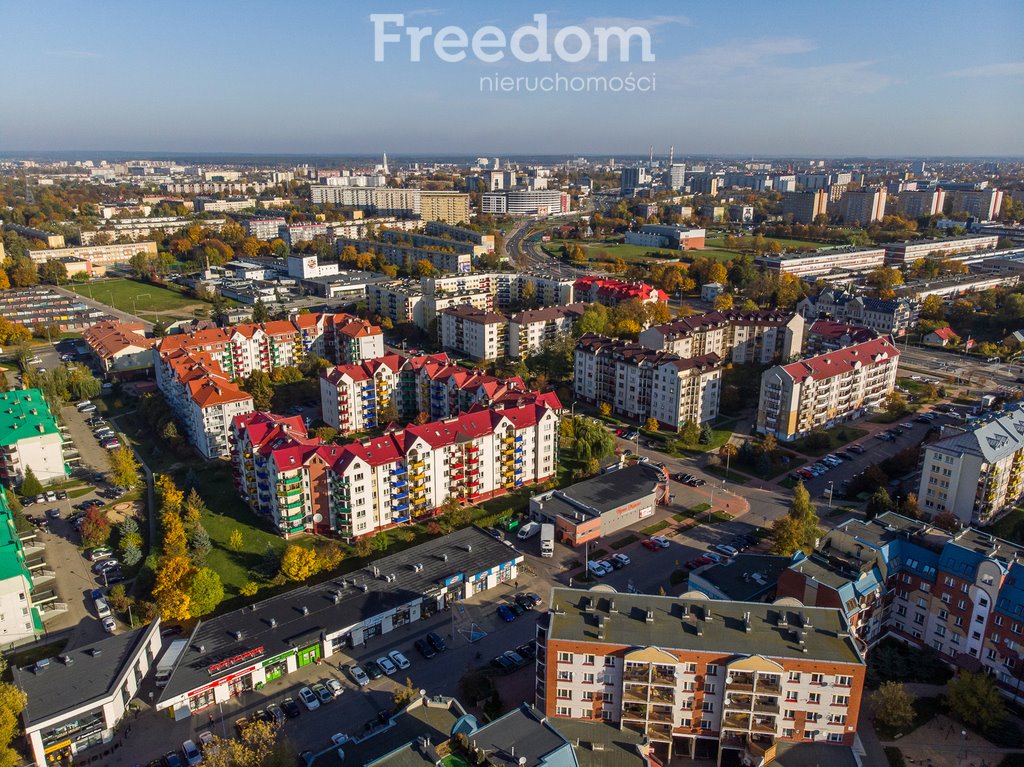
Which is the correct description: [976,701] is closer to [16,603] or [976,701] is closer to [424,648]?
[424,648]

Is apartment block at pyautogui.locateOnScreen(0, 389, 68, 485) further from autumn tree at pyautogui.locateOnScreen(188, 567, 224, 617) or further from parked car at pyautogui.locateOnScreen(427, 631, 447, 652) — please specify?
parked car at pyautogui.locateOnScreen(427, 631, 447, 652)

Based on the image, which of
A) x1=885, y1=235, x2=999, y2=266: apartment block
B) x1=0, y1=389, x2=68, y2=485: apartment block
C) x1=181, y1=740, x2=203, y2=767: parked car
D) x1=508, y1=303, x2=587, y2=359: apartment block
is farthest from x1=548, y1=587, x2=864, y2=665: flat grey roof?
x1=885, y1=235, x2=999, y2=266: apartment block

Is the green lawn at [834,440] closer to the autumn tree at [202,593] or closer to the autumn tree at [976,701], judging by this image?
the autumn tree at [976,701]

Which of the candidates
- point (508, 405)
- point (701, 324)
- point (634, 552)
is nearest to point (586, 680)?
point (634, 552)

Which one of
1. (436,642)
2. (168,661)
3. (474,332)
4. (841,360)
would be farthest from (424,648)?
(474,332)

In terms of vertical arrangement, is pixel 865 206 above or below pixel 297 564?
above

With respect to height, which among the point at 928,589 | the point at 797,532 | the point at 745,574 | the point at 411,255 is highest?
the point at 411,255

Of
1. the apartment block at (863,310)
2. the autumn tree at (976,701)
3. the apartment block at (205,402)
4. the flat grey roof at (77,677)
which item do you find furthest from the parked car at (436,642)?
the apartment block at (863,310)
